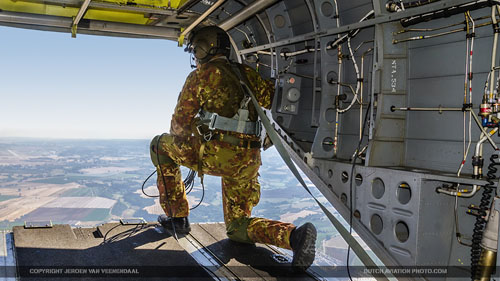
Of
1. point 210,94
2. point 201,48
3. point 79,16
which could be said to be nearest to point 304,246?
point 210,94

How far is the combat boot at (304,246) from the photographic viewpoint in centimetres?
316

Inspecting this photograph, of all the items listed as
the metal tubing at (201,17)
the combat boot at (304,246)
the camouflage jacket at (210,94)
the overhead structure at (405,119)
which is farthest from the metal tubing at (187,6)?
the combat boot at (304,246)

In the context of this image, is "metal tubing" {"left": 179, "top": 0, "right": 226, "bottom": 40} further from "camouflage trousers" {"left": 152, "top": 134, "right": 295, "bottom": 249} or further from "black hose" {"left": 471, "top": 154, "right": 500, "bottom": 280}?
"black hose" {"left": 471, "top": 154, "right": 500, "bottom": 280}

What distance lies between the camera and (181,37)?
545 cm

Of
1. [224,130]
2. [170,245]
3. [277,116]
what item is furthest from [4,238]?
[277,116]

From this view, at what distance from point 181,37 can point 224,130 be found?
86.8 inches

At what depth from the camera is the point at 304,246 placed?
3.16m

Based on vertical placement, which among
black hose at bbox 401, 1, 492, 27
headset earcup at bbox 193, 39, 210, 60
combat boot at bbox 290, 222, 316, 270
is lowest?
combat boot at bbox 290, 222, 316, 270

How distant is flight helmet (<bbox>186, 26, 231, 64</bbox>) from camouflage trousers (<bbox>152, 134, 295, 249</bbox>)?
0.76 meters

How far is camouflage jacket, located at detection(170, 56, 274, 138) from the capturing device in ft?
12.2

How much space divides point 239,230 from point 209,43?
165cm

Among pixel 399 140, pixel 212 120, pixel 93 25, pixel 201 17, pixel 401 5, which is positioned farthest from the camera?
pixel 93 25

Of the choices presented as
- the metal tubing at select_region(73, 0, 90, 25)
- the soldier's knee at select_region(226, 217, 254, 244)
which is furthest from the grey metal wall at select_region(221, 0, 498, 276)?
the metal tubing at select_region(73, 0, 90, 25)

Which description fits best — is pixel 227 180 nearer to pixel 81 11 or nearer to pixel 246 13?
pixel 246 13
